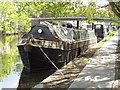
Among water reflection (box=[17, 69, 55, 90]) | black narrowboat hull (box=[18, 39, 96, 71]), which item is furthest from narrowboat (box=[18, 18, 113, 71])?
water reflection (box=[17, 69, 55, 90])

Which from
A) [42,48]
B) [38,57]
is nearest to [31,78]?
[38,57]

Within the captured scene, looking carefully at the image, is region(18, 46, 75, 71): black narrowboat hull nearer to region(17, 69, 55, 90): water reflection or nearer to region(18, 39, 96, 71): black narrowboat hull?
region(18, 39, 96, 71): black narrowboat hull

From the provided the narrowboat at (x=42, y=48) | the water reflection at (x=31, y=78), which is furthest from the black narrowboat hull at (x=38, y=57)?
the water reflection at (x=31, y=78)

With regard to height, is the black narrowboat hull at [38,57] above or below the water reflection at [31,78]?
above

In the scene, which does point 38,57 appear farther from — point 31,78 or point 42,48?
point 31,78

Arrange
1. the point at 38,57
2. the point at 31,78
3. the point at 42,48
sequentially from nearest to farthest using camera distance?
the point at 31,78 < the point at 42,48 < the point at 38,57

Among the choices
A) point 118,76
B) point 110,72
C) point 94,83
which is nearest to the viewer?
point 94,83

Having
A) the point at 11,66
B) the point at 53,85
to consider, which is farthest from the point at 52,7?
the point at 11,66

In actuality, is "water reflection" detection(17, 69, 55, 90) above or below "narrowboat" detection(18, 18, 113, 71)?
below

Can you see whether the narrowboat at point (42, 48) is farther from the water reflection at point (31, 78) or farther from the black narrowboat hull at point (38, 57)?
the water reflection at point (31, 78)

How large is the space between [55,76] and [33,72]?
3011 mm

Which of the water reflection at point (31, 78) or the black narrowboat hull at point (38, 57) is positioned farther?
the black narrowboat hull at point (38, 57)

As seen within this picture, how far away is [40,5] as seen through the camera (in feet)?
32.4

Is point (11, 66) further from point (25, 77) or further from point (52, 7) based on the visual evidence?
point (52, 7)
